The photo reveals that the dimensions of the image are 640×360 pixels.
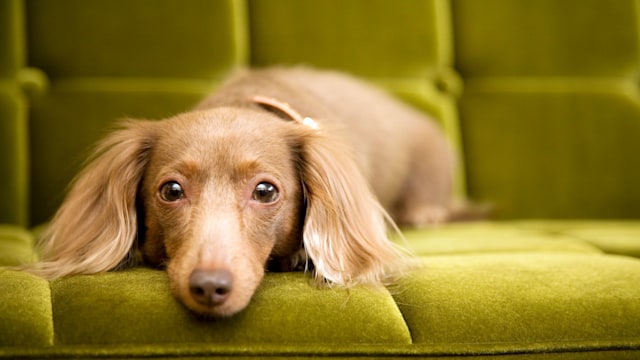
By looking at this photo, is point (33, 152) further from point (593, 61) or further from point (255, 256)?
point (593, 61)

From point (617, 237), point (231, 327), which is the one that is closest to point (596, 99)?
point (617, 237)

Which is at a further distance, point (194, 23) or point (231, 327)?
point (194, 23)

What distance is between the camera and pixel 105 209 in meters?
1.58

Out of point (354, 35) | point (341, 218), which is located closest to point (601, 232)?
point (341, 218)

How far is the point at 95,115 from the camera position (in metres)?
2.30

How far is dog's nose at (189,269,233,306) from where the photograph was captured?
3.76 feet

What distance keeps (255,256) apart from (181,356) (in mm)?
302

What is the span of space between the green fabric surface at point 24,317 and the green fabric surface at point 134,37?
51.4 inches

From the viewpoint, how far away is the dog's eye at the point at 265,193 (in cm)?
147

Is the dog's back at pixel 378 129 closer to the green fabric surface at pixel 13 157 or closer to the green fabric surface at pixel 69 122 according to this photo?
the green fabric surface at pixel 69 122

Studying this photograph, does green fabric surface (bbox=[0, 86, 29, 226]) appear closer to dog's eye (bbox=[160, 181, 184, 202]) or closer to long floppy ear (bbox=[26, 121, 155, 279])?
long floppy ear (bbox=[26, 121, 155, 279])

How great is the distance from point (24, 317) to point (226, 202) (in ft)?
1.45

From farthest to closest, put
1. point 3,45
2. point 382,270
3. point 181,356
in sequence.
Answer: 1. point 3,45
2. point 382,270
3. point 181,356

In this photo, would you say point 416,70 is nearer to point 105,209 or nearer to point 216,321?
point 105,209
